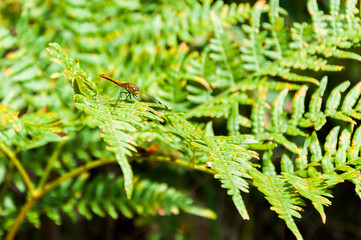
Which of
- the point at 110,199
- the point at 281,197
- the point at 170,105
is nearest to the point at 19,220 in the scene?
the point at 110,199

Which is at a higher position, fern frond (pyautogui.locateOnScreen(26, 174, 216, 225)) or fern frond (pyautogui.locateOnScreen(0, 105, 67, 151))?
fern frond (pyautogui.locateOnScreen(0, 105, 67, 151))

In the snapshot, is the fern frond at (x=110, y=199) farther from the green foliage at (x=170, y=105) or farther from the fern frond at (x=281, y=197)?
the fern frond at (x=281, y=197)

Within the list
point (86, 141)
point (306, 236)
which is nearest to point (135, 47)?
point (86, 141)

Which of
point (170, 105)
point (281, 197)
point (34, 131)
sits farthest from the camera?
point (170, 105)

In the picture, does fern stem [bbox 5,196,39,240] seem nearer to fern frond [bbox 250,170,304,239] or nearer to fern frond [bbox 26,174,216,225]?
fern frond [bbox 26,174,216,225]

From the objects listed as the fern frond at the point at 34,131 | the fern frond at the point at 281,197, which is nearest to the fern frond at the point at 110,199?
the fern frond at the point at 34,131

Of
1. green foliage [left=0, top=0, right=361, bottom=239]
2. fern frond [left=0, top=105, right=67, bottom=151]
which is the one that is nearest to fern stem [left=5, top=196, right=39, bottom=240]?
green foliage [left=0, top=0, right=361, bottom=239]

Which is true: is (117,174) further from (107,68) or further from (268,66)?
(268,66)

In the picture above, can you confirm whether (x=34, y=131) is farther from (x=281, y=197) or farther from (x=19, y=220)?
(x=281, y=197)
